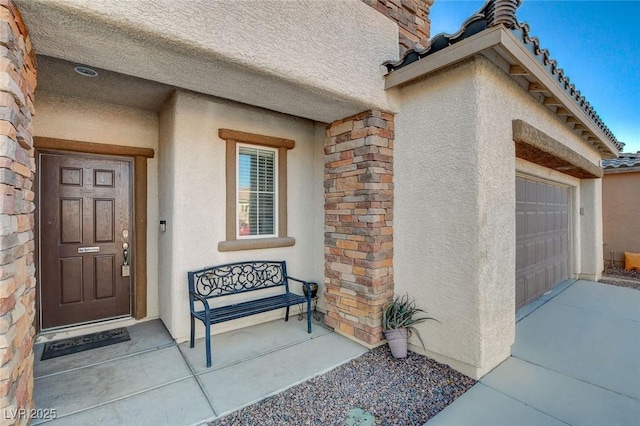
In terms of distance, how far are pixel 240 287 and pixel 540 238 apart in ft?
19.2

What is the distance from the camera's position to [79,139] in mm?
4129

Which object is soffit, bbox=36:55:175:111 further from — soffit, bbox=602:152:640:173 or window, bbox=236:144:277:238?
soffit, bbox=602:152:640:173

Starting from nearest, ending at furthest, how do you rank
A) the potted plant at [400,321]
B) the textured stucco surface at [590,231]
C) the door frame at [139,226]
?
the potted plant at [400,321] → the door frame at [139,226] → the textured stucco surface at [590,231]

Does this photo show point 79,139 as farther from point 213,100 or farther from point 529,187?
point 529,187

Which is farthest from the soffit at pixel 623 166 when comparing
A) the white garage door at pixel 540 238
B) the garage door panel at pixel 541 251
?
the garage door panel at pixel 541 251

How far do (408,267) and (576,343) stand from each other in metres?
2.46

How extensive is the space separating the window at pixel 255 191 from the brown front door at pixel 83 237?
171cm

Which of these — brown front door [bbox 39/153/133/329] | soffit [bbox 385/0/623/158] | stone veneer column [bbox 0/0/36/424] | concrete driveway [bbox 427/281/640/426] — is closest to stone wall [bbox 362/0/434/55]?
soffit [bbox 385/0/623/158]

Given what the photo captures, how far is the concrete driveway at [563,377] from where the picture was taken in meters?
2.55

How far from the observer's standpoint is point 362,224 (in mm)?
3893

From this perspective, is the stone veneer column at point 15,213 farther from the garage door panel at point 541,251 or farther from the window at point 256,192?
the garage door panel at point 541,251

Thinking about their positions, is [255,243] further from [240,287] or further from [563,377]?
[563,377]

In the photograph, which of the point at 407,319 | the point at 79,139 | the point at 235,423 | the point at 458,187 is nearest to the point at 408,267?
the point at 407,319

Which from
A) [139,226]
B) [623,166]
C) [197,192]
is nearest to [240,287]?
[197,192]
